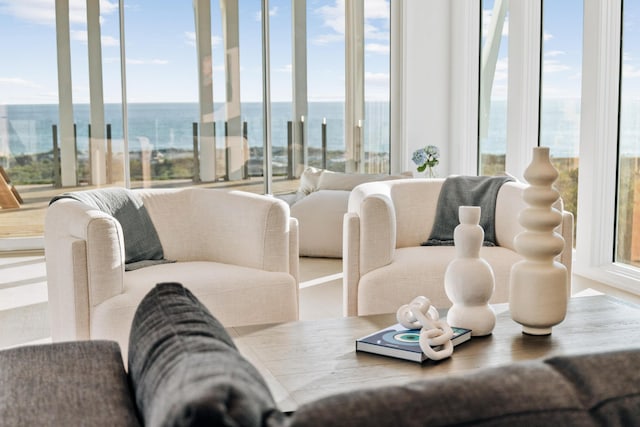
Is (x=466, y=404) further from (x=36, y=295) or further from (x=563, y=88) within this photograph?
(x=563, y=88)

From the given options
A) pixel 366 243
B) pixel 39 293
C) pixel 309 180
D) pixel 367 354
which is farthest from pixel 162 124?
pixel 367 354

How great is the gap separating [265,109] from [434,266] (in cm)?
349

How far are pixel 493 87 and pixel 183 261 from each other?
363 centimetres

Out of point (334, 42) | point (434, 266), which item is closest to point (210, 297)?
point (434, 266)

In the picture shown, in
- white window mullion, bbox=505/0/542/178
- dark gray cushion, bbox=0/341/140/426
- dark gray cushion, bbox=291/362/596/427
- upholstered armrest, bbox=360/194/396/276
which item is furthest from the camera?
white window mullion, bbox=505/0/542/178

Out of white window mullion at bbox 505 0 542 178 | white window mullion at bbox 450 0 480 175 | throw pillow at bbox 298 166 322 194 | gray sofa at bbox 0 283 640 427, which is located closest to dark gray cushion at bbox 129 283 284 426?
gray sofa at bbox 0 283 640 427

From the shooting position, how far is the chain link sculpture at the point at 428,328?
207 cm

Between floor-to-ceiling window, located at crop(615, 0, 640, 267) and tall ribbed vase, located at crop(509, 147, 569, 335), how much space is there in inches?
105

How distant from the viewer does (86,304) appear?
3.05 metres

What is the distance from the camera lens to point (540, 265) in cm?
229

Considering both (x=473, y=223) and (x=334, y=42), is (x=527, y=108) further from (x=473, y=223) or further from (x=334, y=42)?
(x=473, y=223)

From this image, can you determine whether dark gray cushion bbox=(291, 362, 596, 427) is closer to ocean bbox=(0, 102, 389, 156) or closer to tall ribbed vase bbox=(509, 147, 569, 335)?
tall ribbed vase bbox=(509, 147, 569, 335)

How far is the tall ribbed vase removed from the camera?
7.48ft

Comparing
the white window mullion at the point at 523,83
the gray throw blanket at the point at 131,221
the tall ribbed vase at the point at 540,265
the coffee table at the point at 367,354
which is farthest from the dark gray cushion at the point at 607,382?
the white window mullion at the point at 523,83
